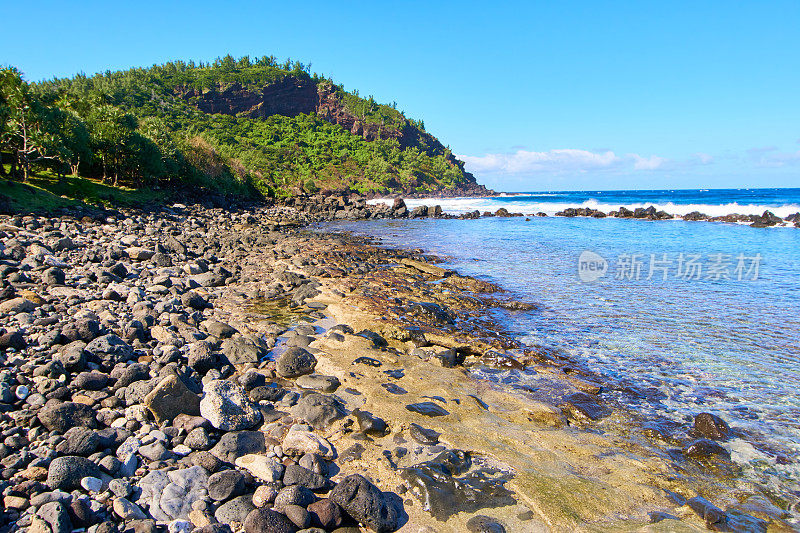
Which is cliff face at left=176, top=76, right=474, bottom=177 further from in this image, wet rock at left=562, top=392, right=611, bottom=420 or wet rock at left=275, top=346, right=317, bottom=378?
wet rock at left=562, top=392, right=611, bottom=420

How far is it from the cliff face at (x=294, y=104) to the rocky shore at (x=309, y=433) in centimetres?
12942

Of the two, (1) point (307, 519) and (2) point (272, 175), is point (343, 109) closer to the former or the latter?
(2) point (272, 175)

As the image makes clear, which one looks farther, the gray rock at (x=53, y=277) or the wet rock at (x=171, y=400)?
the gray rock at (x=53, y=277)

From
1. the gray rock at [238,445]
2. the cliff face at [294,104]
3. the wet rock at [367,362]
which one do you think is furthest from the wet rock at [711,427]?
the cliff face at [294,104]

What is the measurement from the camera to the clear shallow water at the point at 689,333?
6.23 metres

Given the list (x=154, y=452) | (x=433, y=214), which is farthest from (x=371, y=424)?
(x=433, y=214)

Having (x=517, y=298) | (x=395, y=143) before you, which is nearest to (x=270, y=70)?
(x=395, y=143)

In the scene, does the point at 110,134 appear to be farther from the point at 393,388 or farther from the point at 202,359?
the point at 393,388

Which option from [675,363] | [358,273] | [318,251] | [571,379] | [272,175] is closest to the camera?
[571,379]

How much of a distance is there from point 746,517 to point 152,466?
6146mm

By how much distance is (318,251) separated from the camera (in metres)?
20.6

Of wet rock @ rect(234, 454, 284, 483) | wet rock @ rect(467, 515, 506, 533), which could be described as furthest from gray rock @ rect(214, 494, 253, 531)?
wet rock @ rect(467, 515, 506, 533)

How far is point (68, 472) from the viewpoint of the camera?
3748 millimetres

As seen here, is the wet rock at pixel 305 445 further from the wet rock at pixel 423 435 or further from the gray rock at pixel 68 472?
the gray rock at pixel 68 472
